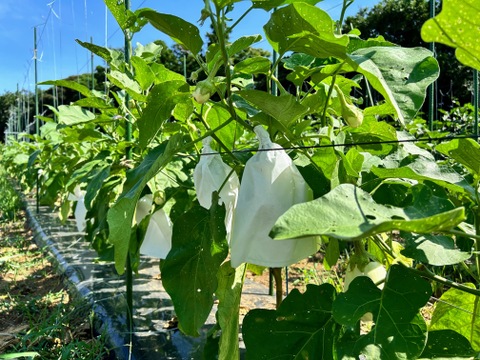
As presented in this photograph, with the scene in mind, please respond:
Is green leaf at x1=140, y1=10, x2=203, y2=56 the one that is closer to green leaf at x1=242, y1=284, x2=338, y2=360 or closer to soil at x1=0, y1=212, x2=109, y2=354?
green leaf at x1=242, y1=284, x2=338, y2=360

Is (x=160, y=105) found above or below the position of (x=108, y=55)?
below

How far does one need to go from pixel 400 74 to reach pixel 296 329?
1.18 feet

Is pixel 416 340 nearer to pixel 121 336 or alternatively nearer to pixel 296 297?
pixel 296 297

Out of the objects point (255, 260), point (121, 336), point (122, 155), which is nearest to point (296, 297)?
point (255, 260)

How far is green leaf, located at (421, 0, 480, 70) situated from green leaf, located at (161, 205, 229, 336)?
0.42 m

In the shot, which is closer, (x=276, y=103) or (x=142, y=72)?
(x=276, y=103)

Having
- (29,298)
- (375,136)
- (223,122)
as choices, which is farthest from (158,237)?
(29,298)

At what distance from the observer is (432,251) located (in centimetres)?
59

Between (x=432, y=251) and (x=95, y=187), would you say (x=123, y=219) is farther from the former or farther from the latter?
(x=95, y=187)

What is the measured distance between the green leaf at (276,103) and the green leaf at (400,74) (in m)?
0.09

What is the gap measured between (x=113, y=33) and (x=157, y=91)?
3409mm

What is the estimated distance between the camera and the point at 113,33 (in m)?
3.83

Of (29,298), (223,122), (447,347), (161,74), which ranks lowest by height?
(29,298)

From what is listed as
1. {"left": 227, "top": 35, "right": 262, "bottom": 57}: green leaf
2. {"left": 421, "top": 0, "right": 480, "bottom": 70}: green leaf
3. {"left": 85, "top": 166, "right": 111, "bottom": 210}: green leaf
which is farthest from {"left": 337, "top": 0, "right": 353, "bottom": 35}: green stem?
{"left": 85, "top": 166, "right": 111, "bottom": 210}: green leaf
